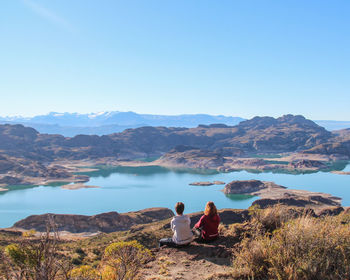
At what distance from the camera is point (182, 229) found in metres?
9.09

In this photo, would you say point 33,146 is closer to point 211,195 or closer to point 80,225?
point 211,195

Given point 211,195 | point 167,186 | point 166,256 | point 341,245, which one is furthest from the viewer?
point 167,186

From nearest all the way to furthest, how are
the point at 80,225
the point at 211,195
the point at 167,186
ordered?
the point at 80,225 < the point at 211,195 < the point at 167,186

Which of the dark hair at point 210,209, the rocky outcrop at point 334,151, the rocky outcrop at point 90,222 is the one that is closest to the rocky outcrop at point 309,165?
the rocky outcrop at point 334,151

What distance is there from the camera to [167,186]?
112m

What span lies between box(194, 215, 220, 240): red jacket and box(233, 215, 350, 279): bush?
234 centimetres

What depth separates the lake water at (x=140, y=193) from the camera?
80.4 meters

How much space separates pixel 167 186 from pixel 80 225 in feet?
192

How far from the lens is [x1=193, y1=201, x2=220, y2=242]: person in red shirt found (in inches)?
359

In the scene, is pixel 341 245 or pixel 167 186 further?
pixel 167 186

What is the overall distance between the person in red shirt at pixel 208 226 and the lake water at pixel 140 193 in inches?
2639

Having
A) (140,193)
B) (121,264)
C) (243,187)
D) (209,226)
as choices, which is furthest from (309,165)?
(121,264)

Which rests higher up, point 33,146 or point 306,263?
point 306,263

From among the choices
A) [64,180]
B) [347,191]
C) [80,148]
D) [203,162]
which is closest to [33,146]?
[80,148]
